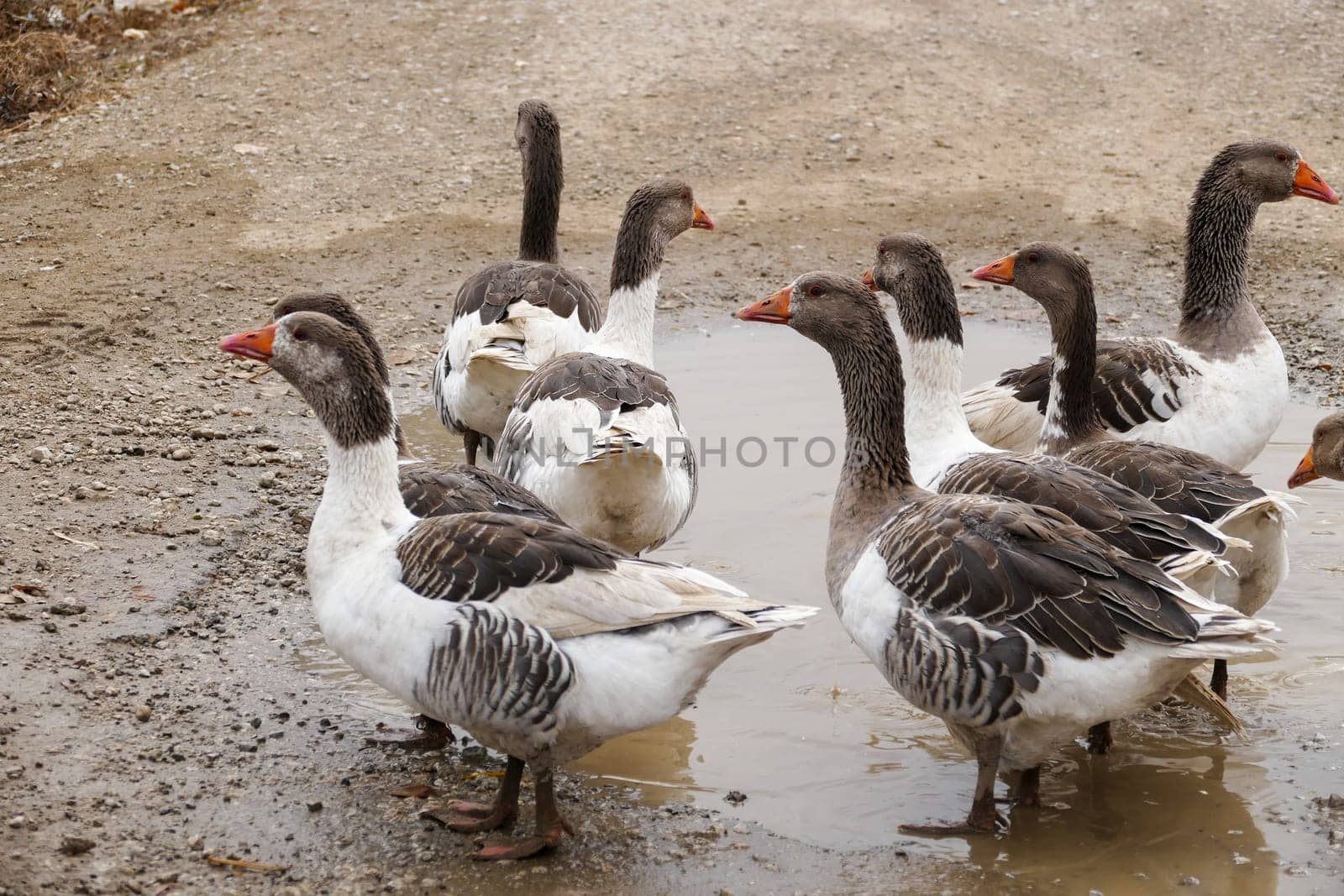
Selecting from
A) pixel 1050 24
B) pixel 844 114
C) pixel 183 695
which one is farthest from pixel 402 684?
pixel 1050 24

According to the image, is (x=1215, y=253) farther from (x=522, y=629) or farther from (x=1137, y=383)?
(x=522, y=629)

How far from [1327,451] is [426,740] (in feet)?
13.2

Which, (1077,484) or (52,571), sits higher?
(1077,484)

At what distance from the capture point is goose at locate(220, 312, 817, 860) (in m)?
4.32

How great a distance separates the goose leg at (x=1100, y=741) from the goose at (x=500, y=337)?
3.22 metres

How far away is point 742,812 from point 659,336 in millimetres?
5267

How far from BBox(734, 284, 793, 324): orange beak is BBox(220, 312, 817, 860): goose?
4.87 feet

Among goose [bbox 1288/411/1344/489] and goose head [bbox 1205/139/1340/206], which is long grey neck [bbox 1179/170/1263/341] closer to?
goose head [bbox 1205/139/1340/206]

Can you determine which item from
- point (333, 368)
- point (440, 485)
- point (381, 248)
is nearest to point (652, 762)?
point (440, 485)

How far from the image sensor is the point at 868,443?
17.4ft

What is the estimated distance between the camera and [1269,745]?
17.2 ft

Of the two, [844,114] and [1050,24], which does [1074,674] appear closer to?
[844,114]

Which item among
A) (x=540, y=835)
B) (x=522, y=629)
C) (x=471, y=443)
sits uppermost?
A: (x=522, y=629)

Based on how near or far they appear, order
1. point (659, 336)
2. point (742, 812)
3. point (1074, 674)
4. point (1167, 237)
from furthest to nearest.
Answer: point (1167, 237)
point (659, 336)
point (742, 812)
point (1074, 674)
